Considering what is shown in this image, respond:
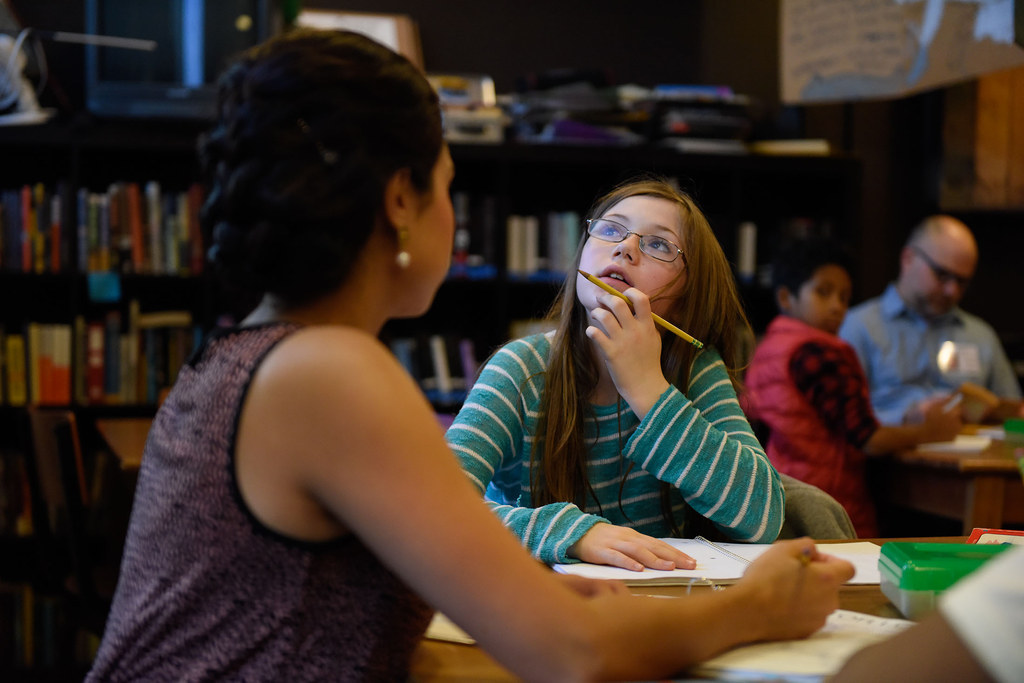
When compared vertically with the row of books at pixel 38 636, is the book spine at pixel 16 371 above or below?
above

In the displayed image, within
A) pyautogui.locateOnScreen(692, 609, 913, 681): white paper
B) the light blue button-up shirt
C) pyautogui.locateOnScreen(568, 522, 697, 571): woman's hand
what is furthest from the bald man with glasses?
pyautogui.locateOnScreen(692, 609, 913, 681): white paper

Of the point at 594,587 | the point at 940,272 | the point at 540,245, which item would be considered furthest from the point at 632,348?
the point at 940,272

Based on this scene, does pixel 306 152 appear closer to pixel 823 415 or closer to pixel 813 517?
pixel 813 517

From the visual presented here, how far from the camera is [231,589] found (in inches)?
30.6

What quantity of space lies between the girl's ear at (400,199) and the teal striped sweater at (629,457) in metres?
0.49

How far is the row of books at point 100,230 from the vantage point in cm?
349

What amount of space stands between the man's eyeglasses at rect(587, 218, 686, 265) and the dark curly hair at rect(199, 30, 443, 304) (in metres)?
0.75

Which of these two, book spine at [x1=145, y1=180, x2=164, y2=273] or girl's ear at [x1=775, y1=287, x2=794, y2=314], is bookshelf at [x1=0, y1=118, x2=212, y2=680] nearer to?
book spine at [x1=145, y1=180, x2=164, y2=273]

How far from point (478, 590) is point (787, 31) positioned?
12.4 ft

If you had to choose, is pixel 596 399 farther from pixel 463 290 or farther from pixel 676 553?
pixel 463 290

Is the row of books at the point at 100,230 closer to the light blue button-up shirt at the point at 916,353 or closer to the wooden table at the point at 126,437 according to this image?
the wooden table at the point at 126,437

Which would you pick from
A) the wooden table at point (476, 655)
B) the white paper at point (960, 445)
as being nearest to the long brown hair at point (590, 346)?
the wooden table at point (476, 655)

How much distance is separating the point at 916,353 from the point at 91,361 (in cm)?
314

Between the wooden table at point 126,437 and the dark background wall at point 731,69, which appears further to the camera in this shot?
the dark background wall at point 731,69
